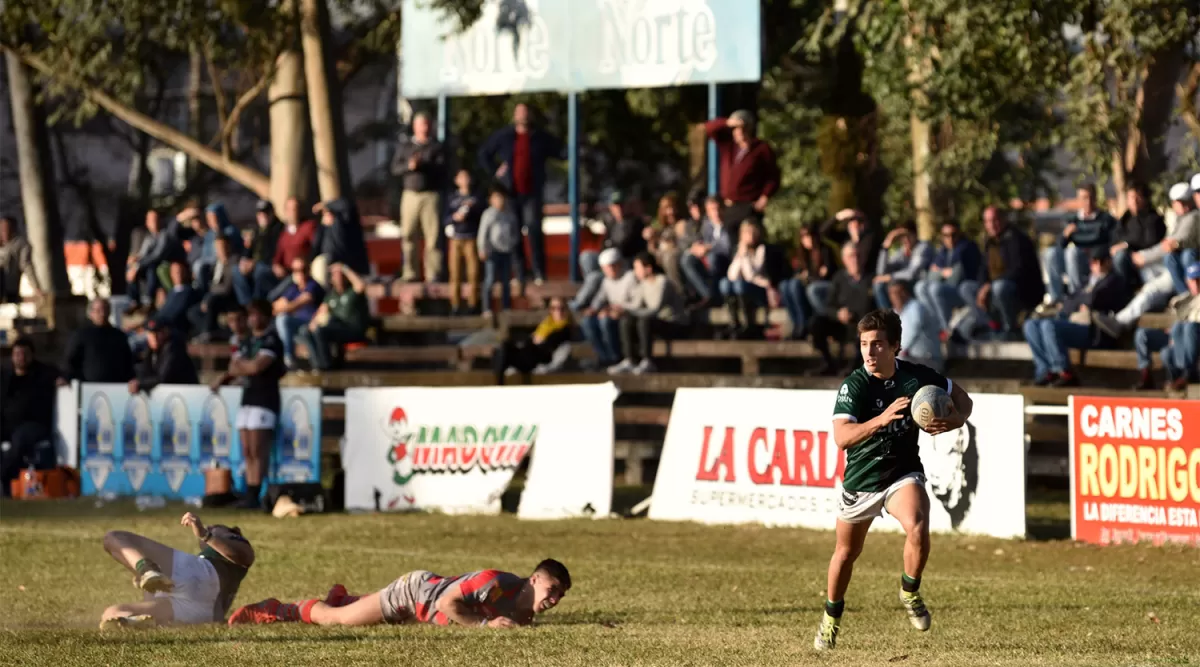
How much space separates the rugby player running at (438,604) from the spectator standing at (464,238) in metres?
13.6

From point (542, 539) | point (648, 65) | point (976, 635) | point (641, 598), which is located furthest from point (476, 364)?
point (976, 635)

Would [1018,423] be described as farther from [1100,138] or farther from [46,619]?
[46,619]

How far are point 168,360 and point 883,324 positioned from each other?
15.0 m

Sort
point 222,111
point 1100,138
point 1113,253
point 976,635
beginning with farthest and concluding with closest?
1. point 222,111
2. point 1100,138
3. point 1113,253
4. point 976,635

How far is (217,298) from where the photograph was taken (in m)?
27.6

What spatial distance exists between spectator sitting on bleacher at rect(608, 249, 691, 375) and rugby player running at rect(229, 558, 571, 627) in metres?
10.5

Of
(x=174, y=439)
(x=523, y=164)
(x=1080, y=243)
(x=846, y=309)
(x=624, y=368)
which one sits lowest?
(x=174, y=439)

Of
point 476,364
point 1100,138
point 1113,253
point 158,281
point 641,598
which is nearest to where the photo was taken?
point 641,598

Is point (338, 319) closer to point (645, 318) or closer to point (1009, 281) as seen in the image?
point (645, 318)

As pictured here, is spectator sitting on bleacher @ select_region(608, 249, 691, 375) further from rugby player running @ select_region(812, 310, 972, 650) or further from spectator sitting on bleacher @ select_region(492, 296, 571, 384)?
rugby player running @ select_region(812, 310, 972, 650)

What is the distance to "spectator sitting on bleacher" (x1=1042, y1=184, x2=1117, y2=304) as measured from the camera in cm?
2136

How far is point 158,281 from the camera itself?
2948 centimetres

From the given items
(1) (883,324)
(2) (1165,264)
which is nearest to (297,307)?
(2) (1165,264)

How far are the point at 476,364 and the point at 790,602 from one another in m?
12.3
